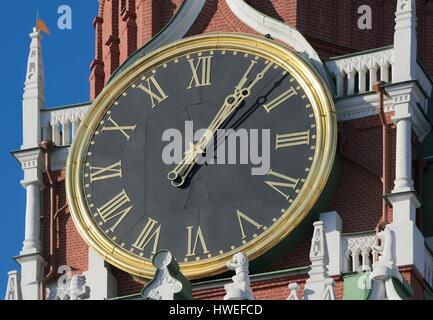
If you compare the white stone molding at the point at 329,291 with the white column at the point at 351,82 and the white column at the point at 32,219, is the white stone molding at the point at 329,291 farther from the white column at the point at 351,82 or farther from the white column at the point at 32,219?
the white column at the point at 32,219

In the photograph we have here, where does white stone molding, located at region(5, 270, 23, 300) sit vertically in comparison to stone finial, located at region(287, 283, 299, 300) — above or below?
above

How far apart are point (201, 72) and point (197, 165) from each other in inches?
54.4

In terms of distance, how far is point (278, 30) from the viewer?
75.0 meters

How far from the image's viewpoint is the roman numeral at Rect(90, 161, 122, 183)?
7462cm

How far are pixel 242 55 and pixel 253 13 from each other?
2.94ft

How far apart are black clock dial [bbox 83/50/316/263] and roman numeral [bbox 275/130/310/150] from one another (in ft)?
0.04

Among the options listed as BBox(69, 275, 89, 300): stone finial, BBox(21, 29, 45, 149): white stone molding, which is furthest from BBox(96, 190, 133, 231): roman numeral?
BBox(21, 29, 45, 149): white stone molding

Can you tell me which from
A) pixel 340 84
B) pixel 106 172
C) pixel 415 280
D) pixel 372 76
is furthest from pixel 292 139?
pixel 415 280

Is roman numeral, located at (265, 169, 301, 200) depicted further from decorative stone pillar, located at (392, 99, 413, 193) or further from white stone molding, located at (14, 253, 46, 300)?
white stone molding, located at (14, 253, 46, 300)

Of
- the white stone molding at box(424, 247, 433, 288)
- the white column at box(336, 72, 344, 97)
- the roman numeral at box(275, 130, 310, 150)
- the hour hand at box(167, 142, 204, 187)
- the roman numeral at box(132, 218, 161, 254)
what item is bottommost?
the white stone molding at box(424, 247, 433, 288)

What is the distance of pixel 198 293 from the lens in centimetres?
7312
